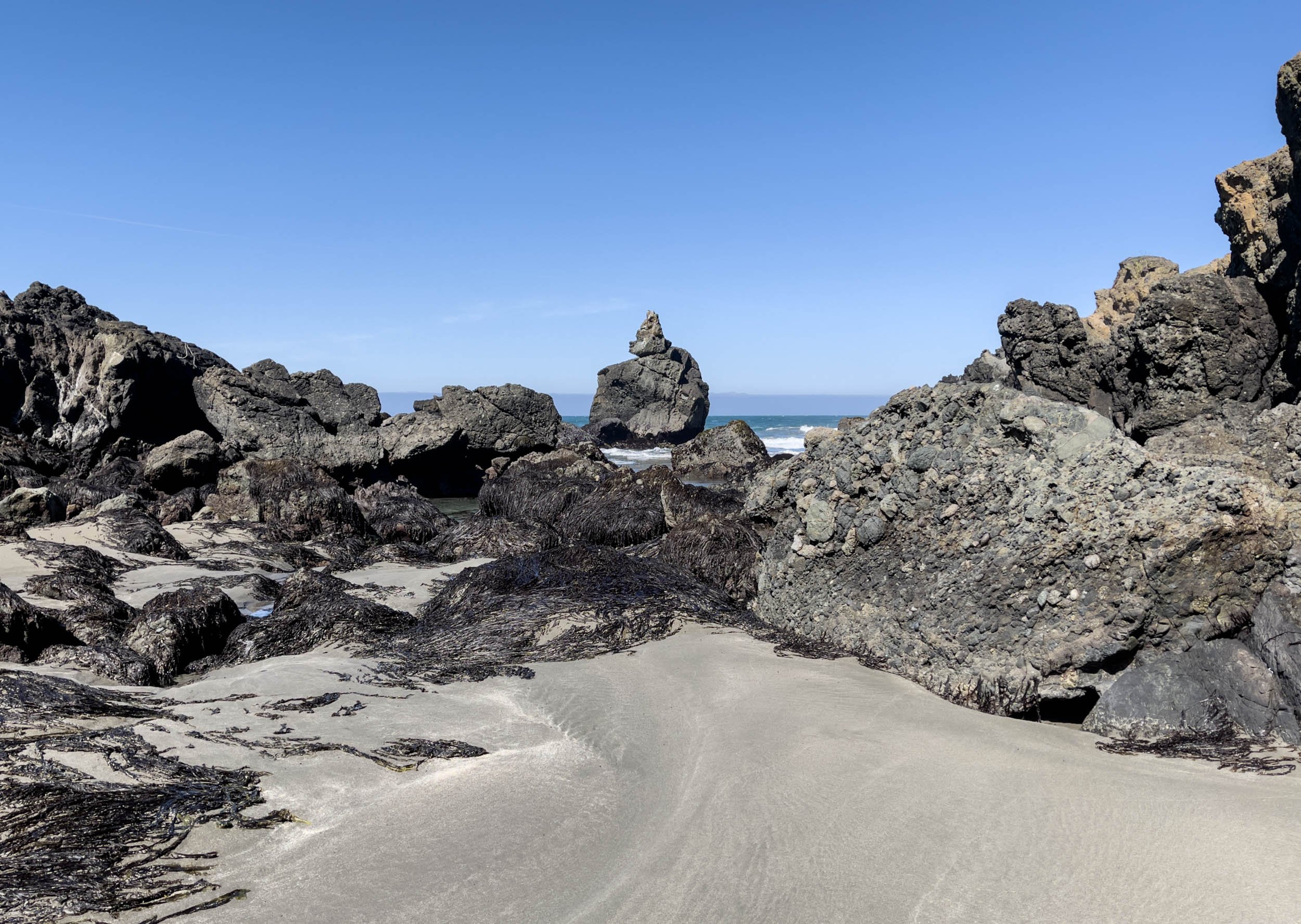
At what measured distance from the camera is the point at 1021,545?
447 centimetres

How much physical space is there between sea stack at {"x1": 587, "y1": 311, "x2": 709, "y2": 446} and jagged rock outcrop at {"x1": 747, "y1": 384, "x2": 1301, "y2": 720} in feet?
168

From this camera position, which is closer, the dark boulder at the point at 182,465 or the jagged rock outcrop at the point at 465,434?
the dark boulder at the point at 182,465

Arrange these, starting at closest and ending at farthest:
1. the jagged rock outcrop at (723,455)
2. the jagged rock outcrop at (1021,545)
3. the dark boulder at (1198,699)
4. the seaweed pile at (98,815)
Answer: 1. the seaweed pile at (98,815)
2. the dark boulder at (1198,699)
3. the jagged rock outcrop at (1021,545)
4. the jagged rock outcrop at (723,455)

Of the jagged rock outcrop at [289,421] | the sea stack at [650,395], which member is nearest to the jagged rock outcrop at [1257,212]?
the jagged rock outcrop at [289,421]

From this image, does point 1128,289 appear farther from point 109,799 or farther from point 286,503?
point 109,799

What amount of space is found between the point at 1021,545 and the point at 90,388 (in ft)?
72.4

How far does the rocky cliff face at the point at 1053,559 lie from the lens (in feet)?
12.6

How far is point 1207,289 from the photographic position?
39.3 ft

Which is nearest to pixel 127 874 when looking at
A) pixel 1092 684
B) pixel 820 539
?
pixel 1092 684

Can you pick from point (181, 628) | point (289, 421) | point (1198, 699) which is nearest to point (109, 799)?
point (181, 628)

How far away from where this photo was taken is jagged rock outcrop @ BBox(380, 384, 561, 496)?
20.4 metres

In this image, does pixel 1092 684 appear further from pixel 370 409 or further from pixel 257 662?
pixel 370 409

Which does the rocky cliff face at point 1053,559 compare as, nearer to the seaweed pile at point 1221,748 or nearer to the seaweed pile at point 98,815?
the seaweed pile at point 1221,748

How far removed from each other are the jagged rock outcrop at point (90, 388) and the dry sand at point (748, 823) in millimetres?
18897
